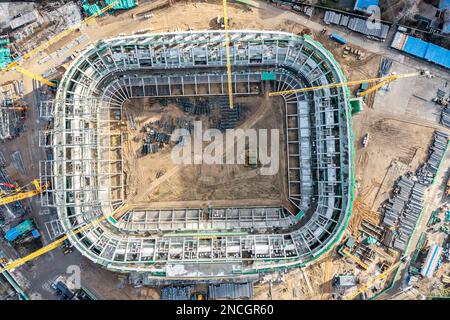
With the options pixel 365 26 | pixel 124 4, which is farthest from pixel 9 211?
pixel 365 26

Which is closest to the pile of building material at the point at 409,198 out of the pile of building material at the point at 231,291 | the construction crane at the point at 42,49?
the pile of building material at the point at 231,291

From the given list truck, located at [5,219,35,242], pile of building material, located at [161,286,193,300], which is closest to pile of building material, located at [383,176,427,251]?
pile of building material, located at [161,286,193,300]

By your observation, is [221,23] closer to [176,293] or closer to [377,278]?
[176,293]

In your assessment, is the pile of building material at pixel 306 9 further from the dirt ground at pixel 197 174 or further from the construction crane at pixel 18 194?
the construction crane at pixel 18 194

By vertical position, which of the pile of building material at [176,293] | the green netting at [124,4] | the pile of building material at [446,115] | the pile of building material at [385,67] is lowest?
the pile of building material at [176,293]

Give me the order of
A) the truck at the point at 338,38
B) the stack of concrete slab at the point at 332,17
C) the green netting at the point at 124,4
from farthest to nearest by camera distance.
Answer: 1. the green netting at the point at 124,4
2. the stack of concrete slab at the point at 332,17
3. the truck at the point at 338,38
